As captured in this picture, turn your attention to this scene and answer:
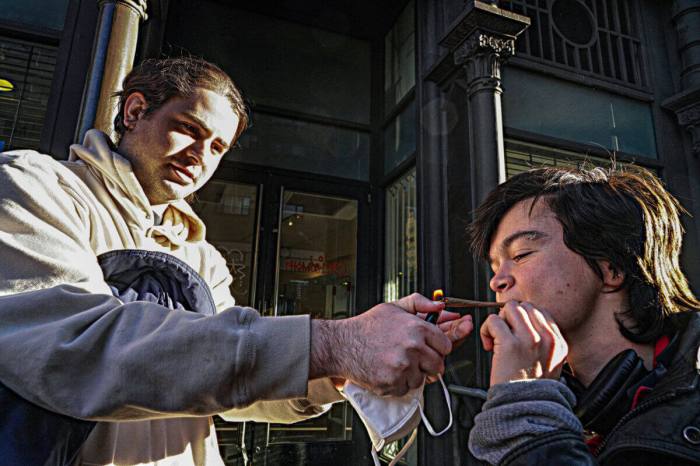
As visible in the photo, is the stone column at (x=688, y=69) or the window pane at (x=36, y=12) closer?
the window pane at (x=36, y=12)

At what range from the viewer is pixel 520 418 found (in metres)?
1.07

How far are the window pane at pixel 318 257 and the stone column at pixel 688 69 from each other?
414 centimetres

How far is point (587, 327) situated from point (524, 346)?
493 mm

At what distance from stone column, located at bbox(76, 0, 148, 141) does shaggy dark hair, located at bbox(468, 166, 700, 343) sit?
Result: 2.93 metres

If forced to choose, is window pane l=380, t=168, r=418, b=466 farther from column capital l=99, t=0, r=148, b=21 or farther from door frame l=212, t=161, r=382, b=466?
column capital l=99, t=0, r=148, b=21

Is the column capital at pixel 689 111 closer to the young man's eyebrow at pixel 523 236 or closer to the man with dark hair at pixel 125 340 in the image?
the young man's eyebrow at pixel 523 236

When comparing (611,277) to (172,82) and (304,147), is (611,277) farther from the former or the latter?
(304,147)

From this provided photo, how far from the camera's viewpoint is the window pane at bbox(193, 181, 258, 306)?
17.8ft

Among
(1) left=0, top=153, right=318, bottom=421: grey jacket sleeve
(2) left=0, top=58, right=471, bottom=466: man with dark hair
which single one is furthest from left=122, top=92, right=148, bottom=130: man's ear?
(1) left=0, top=153, right=318, bottom=421: grey jacket sleeve

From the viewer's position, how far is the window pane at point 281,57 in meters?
5.71

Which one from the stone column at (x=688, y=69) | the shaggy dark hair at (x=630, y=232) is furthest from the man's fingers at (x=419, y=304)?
the stone column at (x=688, y=69)

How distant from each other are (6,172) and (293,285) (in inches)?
180

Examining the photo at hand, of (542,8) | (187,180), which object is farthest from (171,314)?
(542,8)

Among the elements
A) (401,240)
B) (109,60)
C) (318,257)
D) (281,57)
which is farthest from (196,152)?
(281,57)
